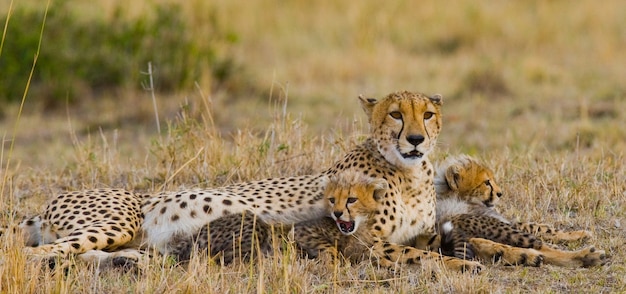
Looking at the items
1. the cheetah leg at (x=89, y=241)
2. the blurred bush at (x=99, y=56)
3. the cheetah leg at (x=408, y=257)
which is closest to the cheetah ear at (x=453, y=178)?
the cheetah leg at (x=408, y=257)

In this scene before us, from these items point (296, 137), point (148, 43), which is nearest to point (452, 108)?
point (148, 43)

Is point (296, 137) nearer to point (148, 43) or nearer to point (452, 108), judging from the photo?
point (452, 108)

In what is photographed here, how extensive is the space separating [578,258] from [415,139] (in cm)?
80

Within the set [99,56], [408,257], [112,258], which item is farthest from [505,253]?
[99,56]

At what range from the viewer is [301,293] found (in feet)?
13.8

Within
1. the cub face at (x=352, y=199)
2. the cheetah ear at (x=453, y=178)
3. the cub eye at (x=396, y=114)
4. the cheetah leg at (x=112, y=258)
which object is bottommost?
the cheetah leg at (x=112, y=258)

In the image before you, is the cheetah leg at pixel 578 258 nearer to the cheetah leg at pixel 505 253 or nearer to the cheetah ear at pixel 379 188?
the cheetah leg at pixel 505 253

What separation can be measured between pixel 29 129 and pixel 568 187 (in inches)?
216

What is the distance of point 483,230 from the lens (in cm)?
493

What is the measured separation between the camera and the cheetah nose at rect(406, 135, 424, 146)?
186 inches

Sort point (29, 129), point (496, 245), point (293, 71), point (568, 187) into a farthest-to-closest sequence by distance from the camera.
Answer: point (293, 71) → point (29, 129) → point (568, 187) → point (496, 245)

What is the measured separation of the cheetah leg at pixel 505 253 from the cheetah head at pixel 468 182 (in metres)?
0.61

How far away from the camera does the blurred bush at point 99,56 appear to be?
10.6 meters

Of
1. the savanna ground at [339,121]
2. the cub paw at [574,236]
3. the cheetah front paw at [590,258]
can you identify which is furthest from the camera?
the cub paw at [574,236]
